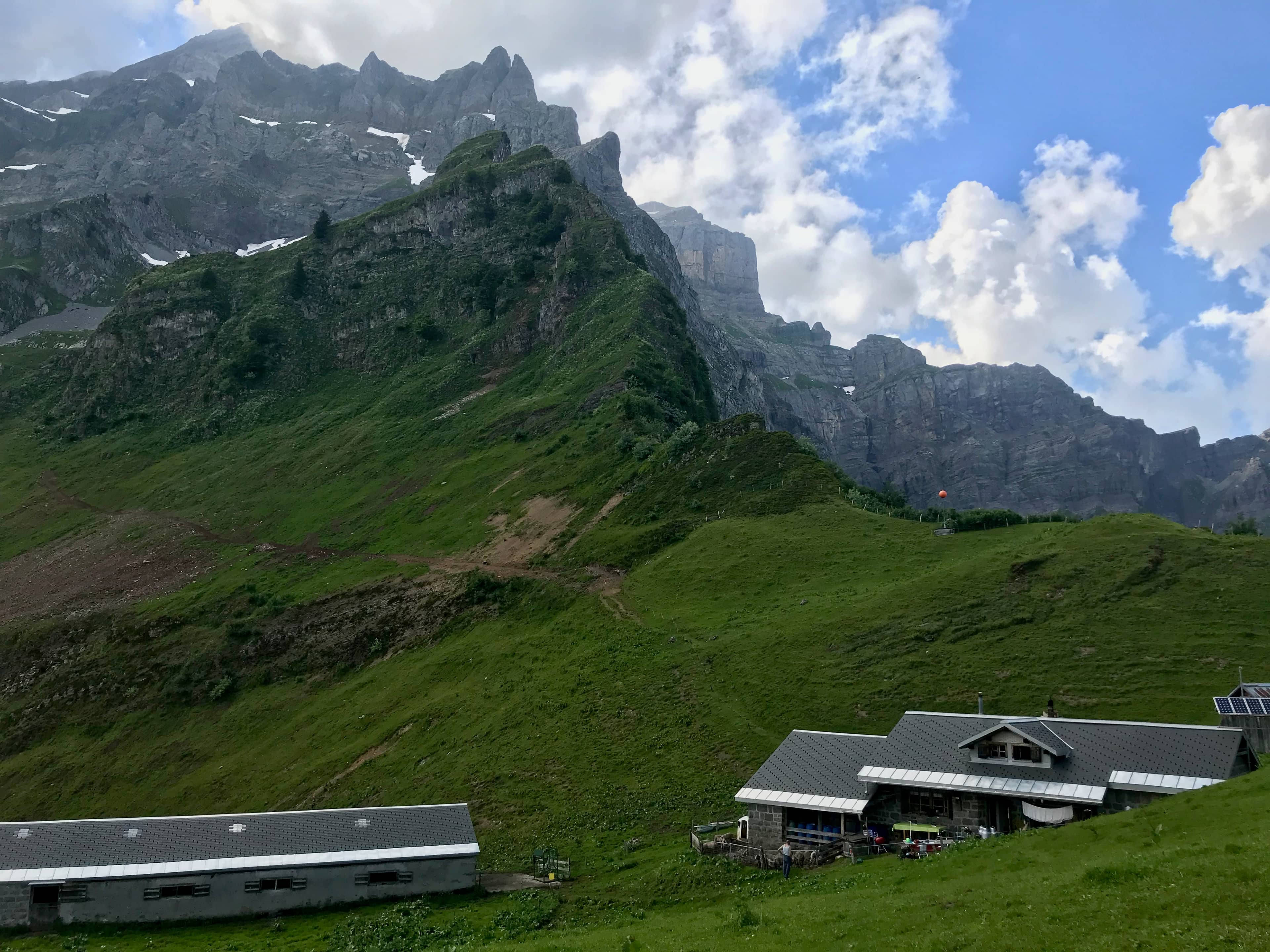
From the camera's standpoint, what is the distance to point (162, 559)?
117562 mm

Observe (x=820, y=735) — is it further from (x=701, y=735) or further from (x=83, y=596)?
(x=83, y=596)

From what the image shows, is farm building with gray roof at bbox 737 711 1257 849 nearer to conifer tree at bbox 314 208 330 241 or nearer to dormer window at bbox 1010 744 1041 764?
dormer window at bbox 1010 744 1041 764

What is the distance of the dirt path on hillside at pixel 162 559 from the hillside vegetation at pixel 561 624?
21.9 inches

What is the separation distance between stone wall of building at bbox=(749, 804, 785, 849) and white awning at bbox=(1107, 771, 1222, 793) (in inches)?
512

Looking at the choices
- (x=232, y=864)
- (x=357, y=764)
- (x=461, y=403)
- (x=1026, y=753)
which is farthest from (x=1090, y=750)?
(x=461, y=403)

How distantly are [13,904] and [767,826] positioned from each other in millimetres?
31981

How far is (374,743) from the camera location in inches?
2692

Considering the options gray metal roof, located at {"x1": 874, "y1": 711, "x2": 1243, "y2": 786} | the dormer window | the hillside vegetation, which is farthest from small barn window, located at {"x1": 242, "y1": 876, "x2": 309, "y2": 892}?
the dormer window

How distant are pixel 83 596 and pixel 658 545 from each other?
234 ft

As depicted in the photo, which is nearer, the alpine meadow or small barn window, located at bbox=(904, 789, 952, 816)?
the alpine meadow


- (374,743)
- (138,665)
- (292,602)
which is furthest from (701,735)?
(138,665)

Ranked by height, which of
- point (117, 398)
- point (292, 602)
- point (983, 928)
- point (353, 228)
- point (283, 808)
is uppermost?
point (353, 228)

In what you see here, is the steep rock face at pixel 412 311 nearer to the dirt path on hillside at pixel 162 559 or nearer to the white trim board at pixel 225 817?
the dirt path on hillside at pixel 162 559

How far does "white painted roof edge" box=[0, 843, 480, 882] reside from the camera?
40938mm
